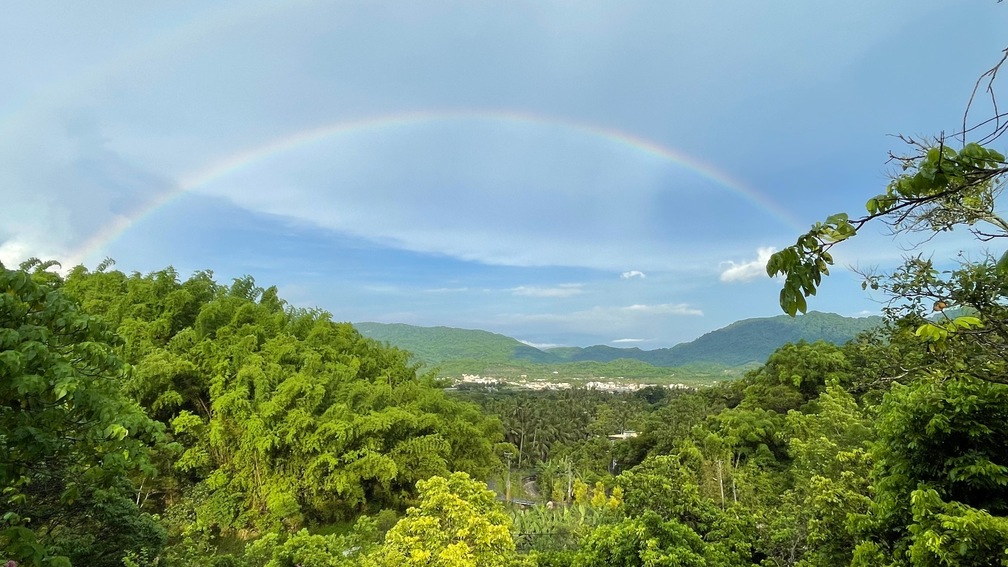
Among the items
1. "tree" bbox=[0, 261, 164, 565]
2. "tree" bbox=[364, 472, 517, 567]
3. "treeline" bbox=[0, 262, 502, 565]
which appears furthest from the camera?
"treeline" bbox=[0, 262, 502, 565]

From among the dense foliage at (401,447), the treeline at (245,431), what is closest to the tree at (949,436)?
the dense foliage at (401,447)

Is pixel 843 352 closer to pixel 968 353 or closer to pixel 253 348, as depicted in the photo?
pixel 968 353

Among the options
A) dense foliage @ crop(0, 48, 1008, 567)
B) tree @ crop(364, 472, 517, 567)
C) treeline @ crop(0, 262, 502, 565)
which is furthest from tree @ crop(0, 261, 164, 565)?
treeline @ crop(0, 262, 502, 565)

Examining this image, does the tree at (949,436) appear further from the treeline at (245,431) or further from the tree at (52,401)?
the treeline at (245,431)

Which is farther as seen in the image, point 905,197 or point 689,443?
point 689,443

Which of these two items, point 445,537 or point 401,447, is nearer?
point 445,537

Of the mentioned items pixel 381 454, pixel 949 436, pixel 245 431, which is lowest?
pixel 381 454

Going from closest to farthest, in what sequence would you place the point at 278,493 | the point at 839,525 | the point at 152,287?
the point at 839,525, the point at 278,493, the point at 152,287

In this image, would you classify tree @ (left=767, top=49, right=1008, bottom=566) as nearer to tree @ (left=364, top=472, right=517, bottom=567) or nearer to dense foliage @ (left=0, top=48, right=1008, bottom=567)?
dense foliage @ (left=0, top=48, right=1008, bottom=567)

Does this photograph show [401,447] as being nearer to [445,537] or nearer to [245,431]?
[245,431]

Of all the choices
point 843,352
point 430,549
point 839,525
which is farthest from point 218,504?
point 843,352

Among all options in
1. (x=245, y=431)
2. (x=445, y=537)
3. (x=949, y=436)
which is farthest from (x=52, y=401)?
(x=245, y=431)
